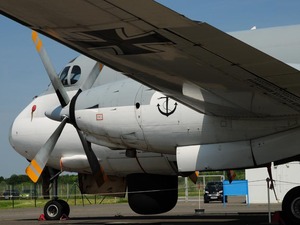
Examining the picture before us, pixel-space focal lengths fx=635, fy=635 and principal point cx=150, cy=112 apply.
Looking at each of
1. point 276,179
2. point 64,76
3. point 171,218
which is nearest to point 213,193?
point 276,179

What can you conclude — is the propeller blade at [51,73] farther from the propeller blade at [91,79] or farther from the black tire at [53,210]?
the black tire at [53,210]

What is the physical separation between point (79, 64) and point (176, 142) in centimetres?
569

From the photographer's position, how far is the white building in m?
32.5

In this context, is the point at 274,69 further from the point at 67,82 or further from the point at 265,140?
the point at 67,82

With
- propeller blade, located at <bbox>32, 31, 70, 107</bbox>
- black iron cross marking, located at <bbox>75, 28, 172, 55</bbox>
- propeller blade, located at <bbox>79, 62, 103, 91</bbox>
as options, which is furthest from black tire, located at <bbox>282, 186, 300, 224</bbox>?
propeller blade, located at <bbox>32, 31, 70, 107</bbox>

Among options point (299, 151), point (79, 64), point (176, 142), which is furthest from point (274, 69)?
point (79, 64)

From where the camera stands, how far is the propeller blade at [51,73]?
1648 cm

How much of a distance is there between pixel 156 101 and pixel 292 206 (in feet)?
12.1

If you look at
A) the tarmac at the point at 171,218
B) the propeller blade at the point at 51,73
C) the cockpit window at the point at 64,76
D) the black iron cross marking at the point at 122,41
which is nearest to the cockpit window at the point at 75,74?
the cockpit window at the point at 64,76

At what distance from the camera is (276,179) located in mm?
32781

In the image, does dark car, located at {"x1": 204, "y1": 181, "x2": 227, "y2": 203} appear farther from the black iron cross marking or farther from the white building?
the black iron cross marking

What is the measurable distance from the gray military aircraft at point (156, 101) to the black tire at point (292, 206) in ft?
0.07

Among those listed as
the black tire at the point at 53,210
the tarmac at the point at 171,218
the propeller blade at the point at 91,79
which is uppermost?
Result: the propeller blade at the point at 91,79

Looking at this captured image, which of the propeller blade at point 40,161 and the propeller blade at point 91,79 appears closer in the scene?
the propeller blade at point 40,161
